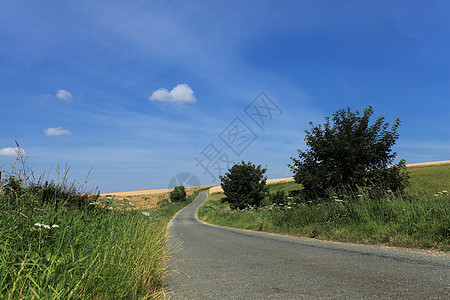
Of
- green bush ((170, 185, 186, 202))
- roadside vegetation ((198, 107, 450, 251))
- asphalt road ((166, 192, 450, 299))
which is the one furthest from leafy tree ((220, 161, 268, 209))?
green bush ((170, 185, 186, 202))

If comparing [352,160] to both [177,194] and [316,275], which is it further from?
[177,194]

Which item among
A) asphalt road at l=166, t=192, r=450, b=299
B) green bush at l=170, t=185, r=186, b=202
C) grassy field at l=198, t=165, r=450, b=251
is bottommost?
asphalt road at l=166, t=192, r=450, b=299

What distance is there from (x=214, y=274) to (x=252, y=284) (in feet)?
3.37

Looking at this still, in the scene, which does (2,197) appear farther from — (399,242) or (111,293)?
(399,242)

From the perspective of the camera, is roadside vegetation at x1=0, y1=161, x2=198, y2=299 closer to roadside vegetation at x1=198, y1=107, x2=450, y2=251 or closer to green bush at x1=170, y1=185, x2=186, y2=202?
roadside vegetation at x1=198, y1=107, x2=450, y2=251

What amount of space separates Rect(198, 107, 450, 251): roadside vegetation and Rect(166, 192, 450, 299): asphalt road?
137 centimetres

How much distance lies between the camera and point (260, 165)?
37844mm

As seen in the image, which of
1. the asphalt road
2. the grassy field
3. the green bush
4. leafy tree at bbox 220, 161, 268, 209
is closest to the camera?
the asphalt road

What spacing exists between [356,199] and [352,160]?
4435 mm

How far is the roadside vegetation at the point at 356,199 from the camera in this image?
7.61 m

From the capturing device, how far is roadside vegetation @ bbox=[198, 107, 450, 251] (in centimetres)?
761

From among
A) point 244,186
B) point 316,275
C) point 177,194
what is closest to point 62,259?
point 316,275

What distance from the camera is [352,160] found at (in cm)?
1535

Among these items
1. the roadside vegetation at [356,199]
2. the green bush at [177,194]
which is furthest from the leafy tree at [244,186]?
the green bush at [177,194]
